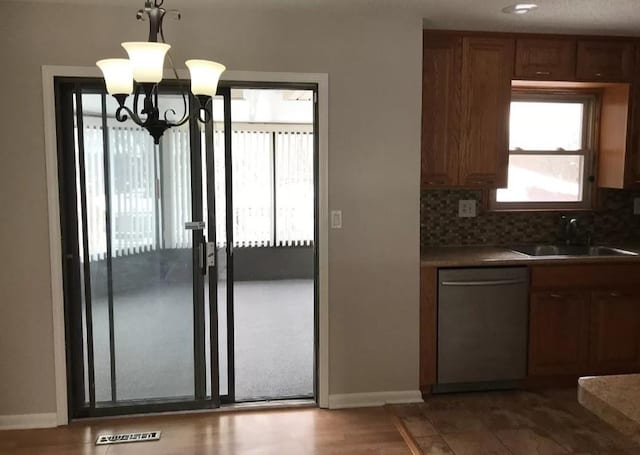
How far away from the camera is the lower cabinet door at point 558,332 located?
12.0 feet

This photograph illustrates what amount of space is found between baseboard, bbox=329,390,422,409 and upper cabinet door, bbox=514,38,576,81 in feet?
7.25

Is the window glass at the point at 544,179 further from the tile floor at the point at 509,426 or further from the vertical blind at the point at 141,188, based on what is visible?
the vertical blind at the point at 141,188

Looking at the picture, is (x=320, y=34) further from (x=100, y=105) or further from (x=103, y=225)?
(x=103, y=225)

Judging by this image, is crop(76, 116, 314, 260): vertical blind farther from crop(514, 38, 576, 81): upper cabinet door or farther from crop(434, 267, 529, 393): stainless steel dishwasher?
crop(514, 38, 576, 81): upper cabinet door

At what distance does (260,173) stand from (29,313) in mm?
4534

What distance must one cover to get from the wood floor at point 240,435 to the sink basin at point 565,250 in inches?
65.5

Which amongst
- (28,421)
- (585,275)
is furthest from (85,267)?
(585,275)

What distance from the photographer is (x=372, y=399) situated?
11.6ft

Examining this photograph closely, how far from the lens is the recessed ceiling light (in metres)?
3.10

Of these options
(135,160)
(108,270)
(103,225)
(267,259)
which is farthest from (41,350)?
(267,259)

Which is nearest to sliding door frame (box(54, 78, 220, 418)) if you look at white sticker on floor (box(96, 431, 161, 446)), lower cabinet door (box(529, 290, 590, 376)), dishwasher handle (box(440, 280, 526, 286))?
white sticker on floor (box(96, 431, 161, 446))

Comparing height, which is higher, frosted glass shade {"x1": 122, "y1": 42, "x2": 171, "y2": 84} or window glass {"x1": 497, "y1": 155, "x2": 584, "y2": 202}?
frosted glass shade {"x1": 122, "y1": 42, "x2": 171, "y2": 84}

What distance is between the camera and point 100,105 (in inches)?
127

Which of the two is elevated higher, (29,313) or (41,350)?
(29,313)
